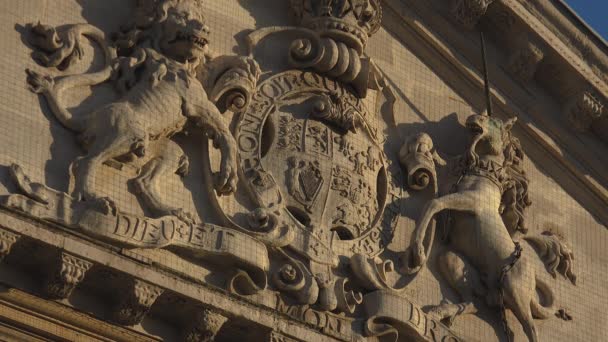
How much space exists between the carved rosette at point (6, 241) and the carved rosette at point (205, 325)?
→ 135 cm

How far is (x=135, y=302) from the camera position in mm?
15133

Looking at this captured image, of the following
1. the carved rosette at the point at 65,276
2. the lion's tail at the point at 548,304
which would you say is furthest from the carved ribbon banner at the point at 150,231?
→ the lion's tail at the point at 548,304

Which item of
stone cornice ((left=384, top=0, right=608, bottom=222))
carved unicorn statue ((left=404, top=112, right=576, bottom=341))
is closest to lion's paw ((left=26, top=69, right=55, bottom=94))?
carved unicorn statue ((left=404, top=112, right=576, bottom=341))

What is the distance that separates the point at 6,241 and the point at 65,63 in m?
1.61

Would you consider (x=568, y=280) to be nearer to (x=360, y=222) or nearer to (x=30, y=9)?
(x=360, y=222)

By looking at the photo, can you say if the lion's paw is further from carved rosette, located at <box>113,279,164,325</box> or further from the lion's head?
carved rosette, located at <box>113,279,164,325</box>

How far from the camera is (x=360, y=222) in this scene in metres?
16.9

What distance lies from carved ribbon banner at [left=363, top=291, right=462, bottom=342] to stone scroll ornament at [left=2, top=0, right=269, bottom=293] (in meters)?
0.89

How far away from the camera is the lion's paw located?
15578 mm

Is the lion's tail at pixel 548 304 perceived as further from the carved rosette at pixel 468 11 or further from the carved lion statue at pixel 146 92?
the carved lion statue at pixel 146 92

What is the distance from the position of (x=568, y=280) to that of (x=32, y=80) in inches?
181

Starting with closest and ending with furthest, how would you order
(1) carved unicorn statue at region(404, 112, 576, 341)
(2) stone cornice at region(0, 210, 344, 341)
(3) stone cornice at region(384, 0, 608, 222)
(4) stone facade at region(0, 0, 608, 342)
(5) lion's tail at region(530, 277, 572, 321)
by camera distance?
(2) stone cornice at region(0, 210, 344, 341) → (4) stone facade at region(0, 0, 608, 342) → (1) carved unicorn statue at region(404, 112, 576, 341) → (5) lion's tail at region(530, 277, 572, 321) → (3) stone cornice at region(384, 0, 608, 222)

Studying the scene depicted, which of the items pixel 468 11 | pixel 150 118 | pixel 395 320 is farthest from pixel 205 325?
pixel 468 11

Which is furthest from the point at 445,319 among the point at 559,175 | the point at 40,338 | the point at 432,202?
the point at 40,338
